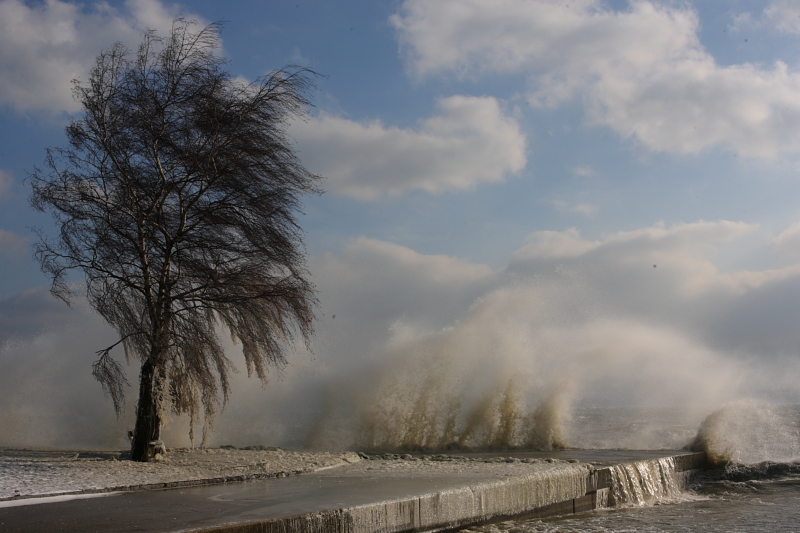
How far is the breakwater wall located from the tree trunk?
5406mm

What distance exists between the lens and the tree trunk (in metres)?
10.1

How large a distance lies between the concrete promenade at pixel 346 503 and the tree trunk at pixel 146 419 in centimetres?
287

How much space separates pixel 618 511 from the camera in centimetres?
970

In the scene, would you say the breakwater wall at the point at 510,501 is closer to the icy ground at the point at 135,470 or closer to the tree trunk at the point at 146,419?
the icy ground at the point at 135,470

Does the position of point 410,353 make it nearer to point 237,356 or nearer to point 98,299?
point 237,356

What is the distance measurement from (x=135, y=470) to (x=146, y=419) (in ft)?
4.96

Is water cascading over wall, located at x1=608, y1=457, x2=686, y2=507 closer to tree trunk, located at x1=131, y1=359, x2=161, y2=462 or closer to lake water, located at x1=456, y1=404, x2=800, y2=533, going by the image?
lake water, located at x1=456, y1=404, x2=800, y2=533

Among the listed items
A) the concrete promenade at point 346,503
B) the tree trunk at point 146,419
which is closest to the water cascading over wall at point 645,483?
the concrete promenade at point 346,503

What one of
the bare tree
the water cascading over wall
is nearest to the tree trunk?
the bare tree

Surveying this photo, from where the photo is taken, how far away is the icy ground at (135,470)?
727 centimetres

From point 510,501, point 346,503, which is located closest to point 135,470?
point 346,503

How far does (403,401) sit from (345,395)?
2017 millimetres

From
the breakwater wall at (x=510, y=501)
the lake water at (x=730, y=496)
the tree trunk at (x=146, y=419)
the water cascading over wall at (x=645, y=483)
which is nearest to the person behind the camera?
the breakwater wall at (x=510, y=501)

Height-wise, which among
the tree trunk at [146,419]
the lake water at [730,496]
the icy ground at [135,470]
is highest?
the tree trunk at [146,419]
